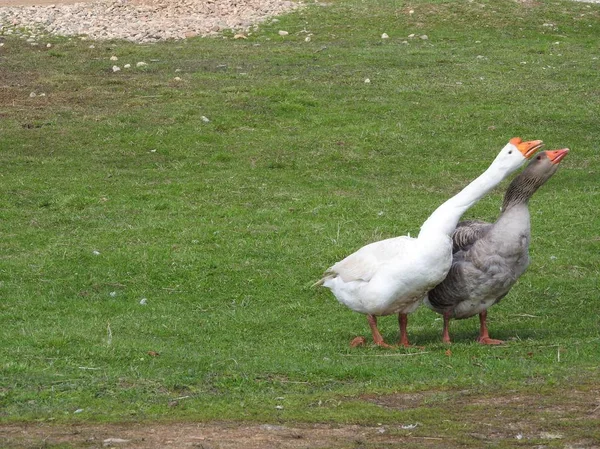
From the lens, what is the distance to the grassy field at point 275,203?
8.45 metres

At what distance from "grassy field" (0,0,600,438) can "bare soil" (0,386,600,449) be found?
0.83 ft

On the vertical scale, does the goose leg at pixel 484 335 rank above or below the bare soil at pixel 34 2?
above

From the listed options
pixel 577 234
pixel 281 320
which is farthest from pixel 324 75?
pixel 281 320

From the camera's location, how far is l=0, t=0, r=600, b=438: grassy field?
8.45 m

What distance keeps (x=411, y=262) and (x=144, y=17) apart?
73.8ft

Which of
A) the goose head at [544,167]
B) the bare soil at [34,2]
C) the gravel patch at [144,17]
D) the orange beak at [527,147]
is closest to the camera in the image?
the orange beak at [527,147]

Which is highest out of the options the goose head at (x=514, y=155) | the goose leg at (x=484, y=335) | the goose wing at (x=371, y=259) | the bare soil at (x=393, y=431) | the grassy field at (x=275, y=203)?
the goose head at (x=514, y=155)

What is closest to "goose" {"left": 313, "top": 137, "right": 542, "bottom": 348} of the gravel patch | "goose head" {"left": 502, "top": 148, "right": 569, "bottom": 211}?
"goose head" {"left": 502, "top": 148, "right": 569, "bottom": 211}

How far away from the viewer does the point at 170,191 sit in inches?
642

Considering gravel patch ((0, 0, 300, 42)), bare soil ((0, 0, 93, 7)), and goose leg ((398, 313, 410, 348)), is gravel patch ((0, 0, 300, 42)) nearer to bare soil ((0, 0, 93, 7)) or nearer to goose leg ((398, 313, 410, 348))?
bare soil ((0, 0, 93, 7))

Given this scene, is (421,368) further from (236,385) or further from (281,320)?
(281,320)

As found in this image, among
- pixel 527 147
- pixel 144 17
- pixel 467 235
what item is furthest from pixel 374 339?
pixel 144 17

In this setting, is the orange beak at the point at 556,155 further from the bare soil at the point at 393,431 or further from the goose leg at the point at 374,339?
the bare soil at the point at 393,431

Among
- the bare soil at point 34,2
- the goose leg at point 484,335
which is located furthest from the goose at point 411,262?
the bare soil at point 34,2
